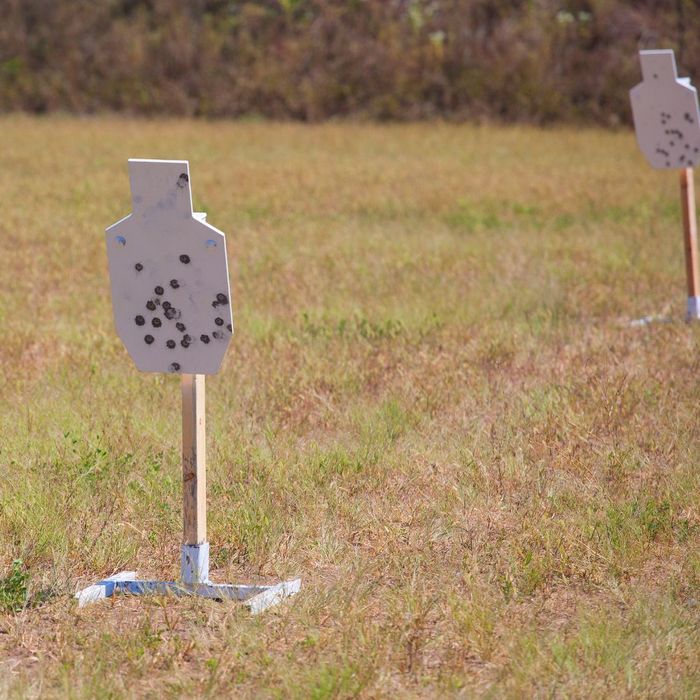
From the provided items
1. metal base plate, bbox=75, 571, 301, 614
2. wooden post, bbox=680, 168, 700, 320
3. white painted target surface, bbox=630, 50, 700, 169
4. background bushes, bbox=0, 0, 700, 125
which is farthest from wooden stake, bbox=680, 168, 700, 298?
background bushes, bbox=0, 0, 700, 125

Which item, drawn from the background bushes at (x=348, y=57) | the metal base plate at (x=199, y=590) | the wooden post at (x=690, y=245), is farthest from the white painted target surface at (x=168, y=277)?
the background bushes at (x=348, y=57)

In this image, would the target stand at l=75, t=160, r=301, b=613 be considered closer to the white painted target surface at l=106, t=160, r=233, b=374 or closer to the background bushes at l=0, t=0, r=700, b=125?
the white painted target surface at l=106, t=160, r=233, b=374

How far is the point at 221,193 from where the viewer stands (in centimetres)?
1569

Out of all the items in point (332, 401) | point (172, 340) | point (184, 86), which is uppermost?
point (172, 340)

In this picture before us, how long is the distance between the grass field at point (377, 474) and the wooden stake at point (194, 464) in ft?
0.94

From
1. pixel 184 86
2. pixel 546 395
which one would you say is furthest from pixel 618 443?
A: pixel 184 86

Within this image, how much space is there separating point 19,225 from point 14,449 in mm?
7380

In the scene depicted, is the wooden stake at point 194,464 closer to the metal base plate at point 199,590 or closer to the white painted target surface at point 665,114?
the metal base plate at point 199,590

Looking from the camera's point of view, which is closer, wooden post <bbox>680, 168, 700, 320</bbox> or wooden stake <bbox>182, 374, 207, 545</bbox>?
wooden stake <bbox>182, 374, 207, 545</bbox>

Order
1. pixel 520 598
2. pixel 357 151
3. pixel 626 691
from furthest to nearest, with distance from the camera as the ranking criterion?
pixel 357 151, pixel 520 598, pixel 626 691

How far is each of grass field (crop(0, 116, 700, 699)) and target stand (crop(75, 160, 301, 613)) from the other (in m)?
0.13

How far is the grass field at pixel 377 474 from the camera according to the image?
3930 mm

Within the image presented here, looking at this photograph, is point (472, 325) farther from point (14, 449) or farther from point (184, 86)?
point (184, 86)

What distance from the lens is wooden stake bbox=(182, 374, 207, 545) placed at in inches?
176
